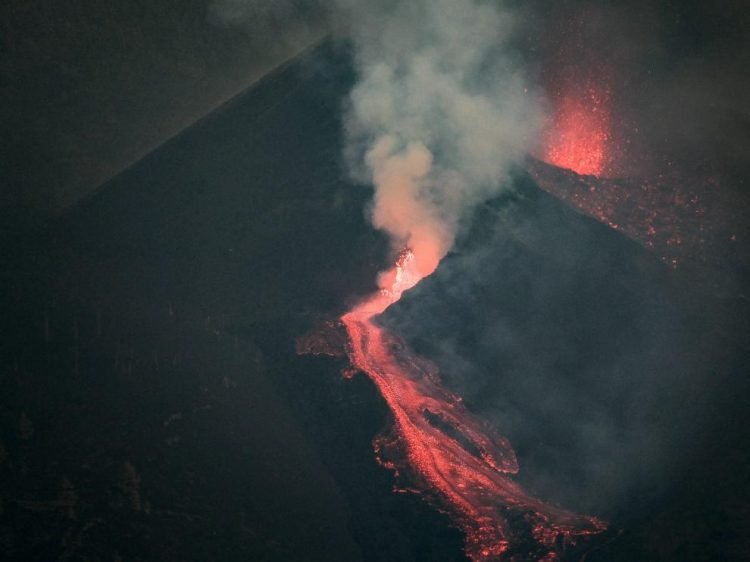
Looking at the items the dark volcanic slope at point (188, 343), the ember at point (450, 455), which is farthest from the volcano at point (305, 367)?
the ember at point (450, 455)

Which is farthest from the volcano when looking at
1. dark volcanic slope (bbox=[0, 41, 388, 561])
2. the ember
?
the ember

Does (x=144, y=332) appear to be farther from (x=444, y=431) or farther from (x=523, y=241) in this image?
(x=523, y=241)

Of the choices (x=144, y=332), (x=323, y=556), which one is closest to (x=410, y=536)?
(x=323, y=556)

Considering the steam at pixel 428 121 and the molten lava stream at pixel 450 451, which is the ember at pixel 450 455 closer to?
the molten lava stream at pixel 450 451

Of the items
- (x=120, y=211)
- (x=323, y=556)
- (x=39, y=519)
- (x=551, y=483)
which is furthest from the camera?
(x=120, y=211)

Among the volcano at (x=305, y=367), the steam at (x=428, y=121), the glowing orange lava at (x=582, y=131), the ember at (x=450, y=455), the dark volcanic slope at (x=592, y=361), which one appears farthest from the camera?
the steam at (x=428, y=121)

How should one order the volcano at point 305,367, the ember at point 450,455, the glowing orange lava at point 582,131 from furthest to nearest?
1. the glowing orange lava at point 582,131
2. the ember at point 450,455
3. the volcano at point 305,367

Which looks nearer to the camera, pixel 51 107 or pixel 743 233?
pixel 743 233
